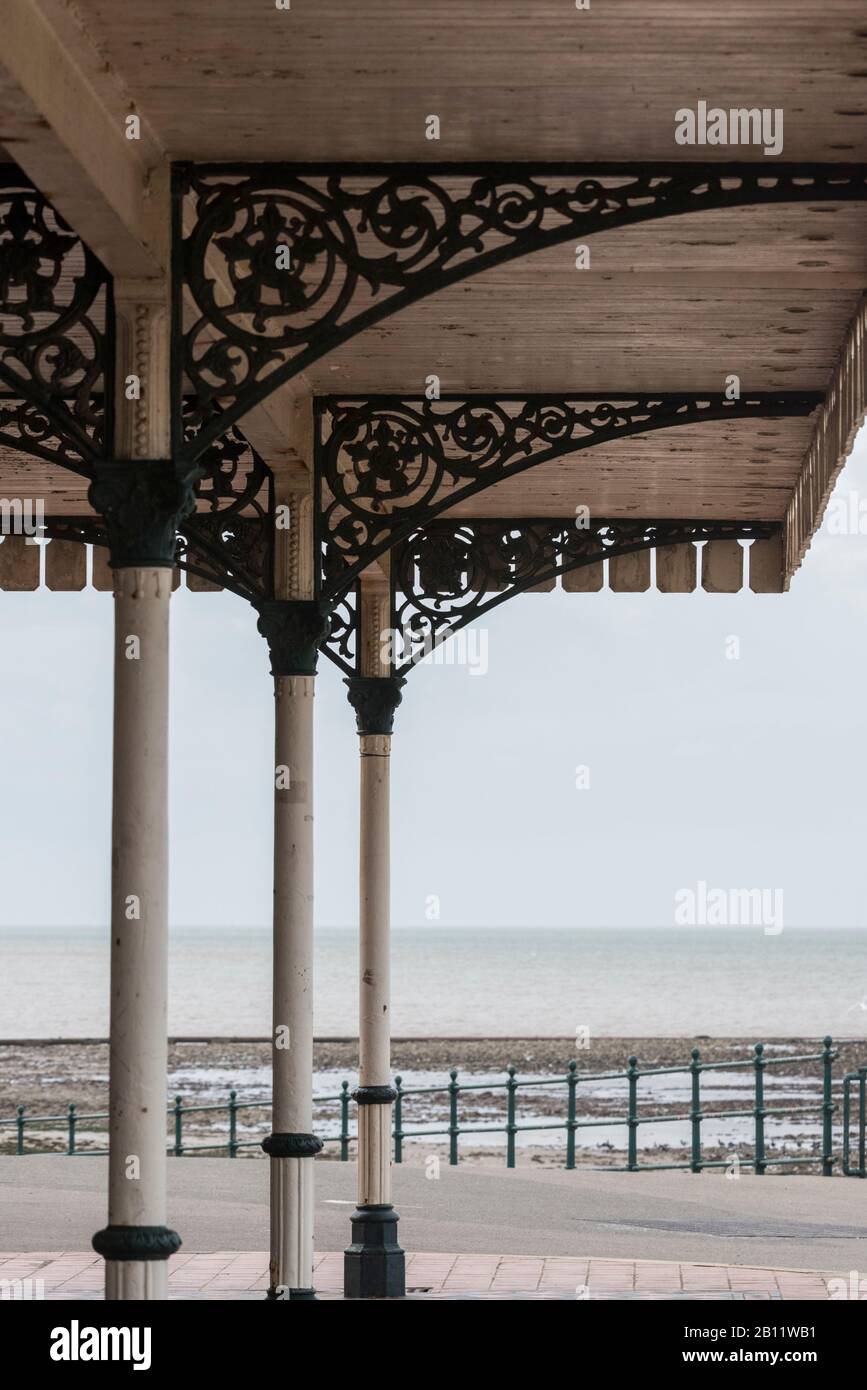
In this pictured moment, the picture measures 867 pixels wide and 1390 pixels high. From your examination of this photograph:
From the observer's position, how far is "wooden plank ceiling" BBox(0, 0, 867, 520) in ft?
16.9

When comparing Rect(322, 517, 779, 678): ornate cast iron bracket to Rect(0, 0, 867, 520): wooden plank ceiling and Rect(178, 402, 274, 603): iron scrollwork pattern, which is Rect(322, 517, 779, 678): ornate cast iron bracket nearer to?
Rect(178, 402, 274, 603): iron scrollwork pattern

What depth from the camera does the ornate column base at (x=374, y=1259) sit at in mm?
10383

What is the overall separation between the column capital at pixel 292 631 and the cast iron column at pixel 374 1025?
244cm

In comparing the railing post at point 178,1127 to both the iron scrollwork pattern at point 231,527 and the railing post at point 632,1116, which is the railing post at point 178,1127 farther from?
the iron scrollwork pattern at point 231,527

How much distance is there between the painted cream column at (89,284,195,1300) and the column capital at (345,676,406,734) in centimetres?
512

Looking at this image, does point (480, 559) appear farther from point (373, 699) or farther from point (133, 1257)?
point (133, 1257)

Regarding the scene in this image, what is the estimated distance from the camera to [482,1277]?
1089 centimetres

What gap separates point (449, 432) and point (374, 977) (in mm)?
3268

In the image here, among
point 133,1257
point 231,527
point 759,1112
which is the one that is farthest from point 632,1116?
point 133,1257

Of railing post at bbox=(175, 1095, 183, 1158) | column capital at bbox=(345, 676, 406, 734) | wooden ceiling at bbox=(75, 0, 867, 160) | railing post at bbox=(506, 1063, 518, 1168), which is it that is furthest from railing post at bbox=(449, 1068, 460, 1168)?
wooden ceiling at bbox=(75, 0, 867, 160)

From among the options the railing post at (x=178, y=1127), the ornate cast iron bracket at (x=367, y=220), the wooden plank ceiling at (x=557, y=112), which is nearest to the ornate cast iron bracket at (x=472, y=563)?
the wooden plank ceiling at (x=557, y=112)

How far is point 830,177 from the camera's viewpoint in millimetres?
5930
